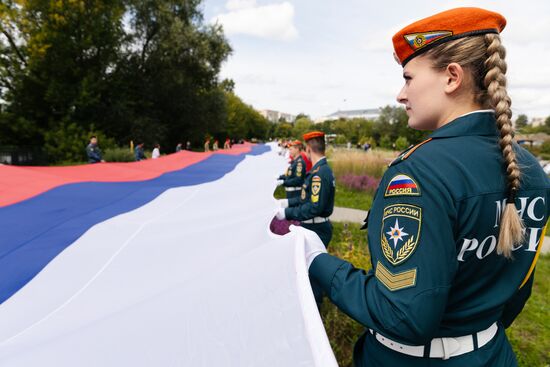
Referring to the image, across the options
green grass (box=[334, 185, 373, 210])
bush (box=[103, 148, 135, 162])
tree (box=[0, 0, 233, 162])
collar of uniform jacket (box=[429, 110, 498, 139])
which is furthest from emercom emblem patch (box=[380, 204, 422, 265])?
tree (box=[0, 0, 233, 162])

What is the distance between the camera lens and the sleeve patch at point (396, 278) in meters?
0.84

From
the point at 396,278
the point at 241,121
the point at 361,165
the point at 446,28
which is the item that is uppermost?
the point at 241,121

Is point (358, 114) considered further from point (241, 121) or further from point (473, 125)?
point (473, 125)

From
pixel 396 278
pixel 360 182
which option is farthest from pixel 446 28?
pixel 360 182

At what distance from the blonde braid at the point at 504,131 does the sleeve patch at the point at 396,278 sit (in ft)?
0.98

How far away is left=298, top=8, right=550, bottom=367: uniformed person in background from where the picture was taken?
844 millimetres

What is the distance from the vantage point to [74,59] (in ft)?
70.8

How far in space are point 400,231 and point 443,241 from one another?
99 millimetres

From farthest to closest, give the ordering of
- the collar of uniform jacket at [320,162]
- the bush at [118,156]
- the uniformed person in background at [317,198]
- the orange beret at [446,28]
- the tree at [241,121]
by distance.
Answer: the tree at [241,121] < the bush at [118,156] < the collar of uniform jacket at [320,162] < the uniformed person in background at [317,198] < the orange beret at [446,28]

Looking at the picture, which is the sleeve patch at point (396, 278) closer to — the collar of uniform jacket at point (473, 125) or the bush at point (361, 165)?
the collar of uniform jacket at point (473, 125)

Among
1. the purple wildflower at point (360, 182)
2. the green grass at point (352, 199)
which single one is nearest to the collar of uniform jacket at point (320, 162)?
the green grass at point (352, 199)

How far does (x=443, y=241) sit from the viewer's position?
0.83m

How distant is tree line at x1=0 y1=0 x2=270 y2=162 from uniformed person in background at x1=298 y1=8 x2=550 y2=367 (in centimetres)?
2177

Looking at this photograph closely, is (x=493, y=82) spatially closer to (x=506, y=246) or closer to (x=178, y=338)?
(x=506, y=246)
